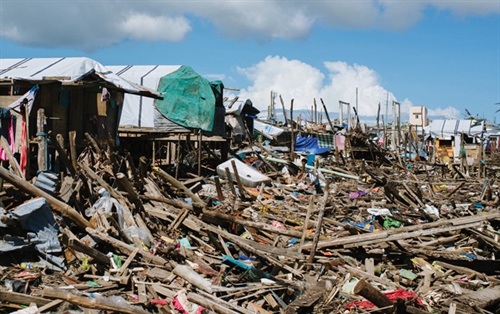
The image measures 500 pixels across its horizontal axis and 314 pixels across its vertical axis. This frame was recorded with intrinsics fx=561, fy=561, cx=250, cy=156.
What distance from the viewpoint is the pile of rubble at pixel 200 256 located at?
6.15 meters

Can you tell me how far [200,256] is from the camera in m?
7.77

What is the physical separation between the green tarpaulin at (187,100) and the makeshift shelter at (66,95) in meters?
3.24

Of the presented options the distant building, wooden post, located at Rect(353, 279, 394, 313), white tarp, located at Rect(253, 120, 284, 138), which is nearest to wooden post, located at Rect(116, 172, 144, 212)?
wooden post, located at Rect(353, 279, 394, 313)

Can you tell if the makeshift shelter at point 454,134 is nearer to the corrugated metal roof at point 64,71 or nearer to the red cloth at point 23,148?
the corrugated metal roof at point 64,71

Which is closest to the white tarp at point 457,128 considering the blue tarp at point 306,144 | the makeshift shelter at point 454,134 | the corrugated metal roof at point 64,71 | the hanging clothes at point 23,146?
the makeshift shelter at point 454,134

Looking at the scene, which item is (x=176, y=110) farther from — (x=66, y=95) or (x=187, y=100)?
(x=66, y=95)

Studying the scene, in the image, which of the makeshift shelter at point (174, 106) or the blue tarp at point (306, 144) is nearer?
the makeshift shelter at point (174, 106)

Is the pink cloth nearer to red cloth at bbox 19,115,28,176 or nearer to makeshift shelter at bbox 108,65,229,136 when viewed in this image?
red cloth at bbox 19,115,28,176

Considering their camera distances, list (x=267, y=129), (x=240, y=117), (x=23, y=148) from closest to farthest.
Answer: (x=23, y=148)
(x=240, y=117)
(x=267, y=129)

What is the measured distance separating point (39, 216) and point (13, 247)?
1.77 feet

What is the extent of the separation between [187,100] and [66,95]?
6.03 meters

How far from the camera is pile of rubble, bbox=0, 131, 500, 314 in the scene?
615cm

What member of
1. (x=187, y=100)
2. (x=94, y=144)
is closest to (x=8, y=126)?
(x=94, y=144)

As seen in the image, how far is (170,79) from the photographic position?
1877cm
